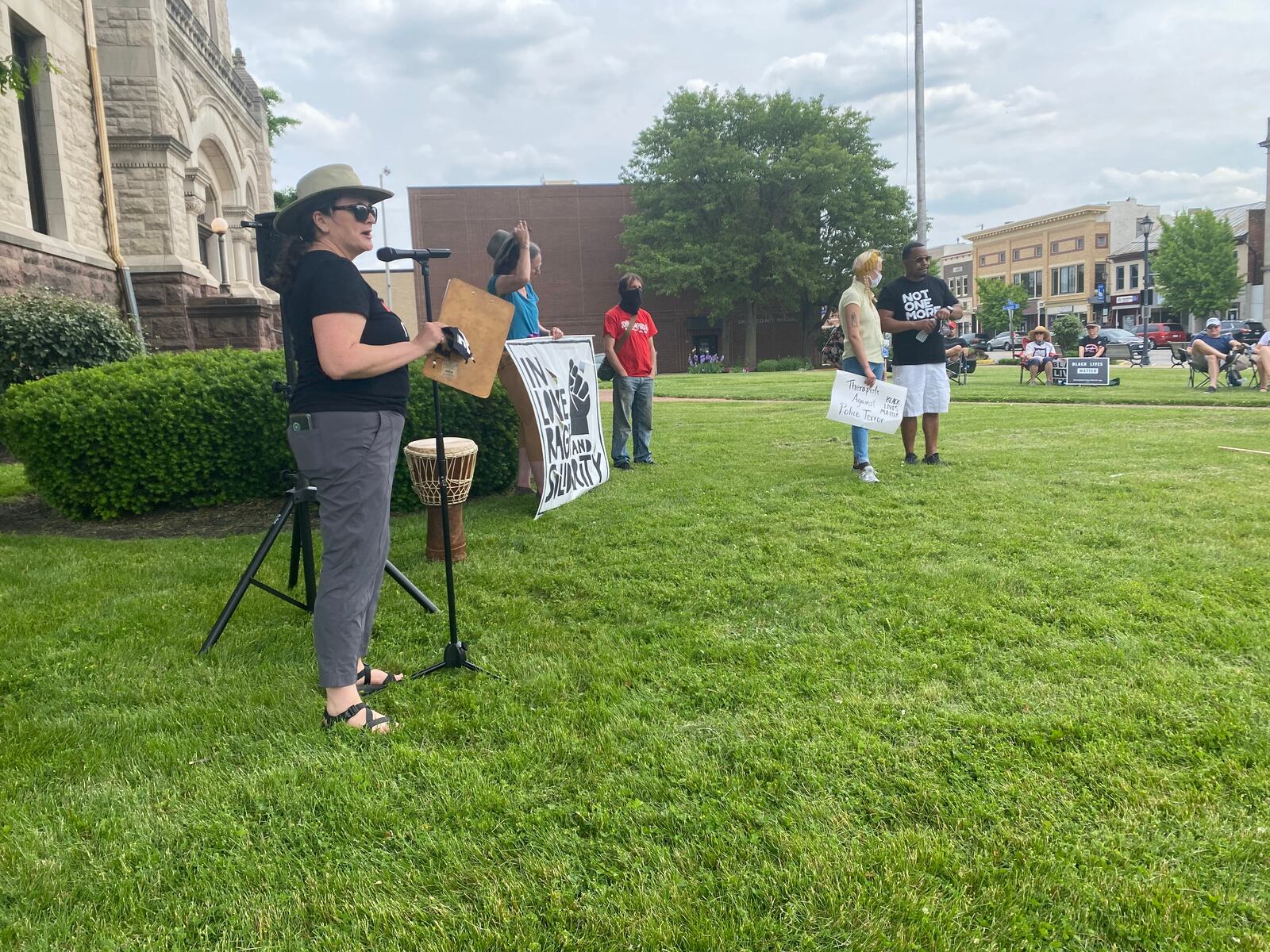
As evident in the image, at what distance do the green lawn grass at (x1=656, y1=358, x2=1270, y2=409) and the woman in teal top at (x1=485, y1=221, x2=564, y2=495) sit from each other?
31.8 feet

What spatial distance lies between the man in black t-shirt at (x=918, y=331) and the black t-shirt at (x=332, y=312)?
573 centimetres

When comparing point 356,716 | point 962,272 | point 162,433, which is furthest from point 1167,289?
point 356,716

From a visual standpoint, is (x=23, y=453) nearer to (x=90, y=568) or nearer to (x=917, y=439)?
(x=90, y=568)

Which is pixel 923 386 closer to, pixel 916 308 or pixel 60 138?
pixel 916 308

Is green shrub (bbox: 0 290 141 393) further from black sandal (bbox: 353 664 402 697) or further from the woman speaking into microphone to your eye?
the woman speaking into microphone

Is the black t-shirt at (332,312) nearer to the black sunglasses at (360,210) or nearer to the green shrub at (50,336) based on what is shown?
the black sunglasses at (360,210)

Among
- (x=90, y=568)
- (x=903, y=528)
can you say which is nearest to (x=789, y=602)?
(x=903, y=528)

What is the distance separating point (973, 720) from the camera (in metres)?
2.89

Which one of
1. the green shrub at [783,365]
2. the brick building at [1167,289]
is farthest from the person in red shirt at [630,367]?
the brick building at [1167,289]

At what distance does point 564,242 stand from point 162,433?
1632 inches

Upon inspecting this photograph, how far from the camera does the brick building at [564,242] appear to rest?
45.2 m

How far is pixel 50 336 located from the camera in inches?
384

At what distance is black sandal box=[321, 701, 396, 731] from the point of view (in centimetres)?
301

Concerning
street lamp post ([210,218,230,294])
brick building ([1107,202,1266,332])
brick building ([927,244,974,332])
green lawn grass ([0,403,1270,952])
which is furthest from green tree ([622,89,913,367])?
brick building ([927,244,974,332])
